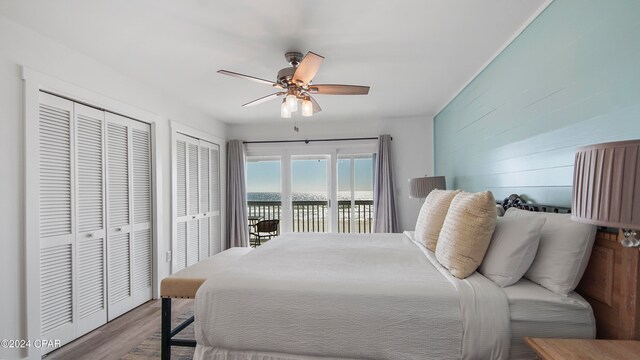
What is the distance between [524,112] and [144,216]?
150 inches

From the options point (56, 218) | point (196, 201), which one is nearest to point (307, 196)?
point (196, 201)

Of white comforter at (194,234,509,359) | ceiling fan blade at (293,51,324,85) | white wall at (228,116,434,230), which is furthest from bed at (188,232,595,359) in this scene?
white wall at (228,116,434,230)

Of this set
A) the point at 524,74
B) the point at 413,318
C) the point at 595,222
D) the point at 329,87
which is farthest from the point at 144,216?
the point at 524,74

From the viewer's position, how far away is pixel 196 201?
13.5ft

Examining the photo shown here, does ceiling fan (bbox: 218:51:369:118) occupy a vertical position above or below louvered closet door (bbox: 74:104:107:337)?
above

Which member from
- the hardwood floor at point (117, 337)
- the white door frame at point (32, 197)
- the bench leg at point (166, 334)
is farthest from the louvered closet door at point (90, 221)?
the bench leg at point (166, 334)

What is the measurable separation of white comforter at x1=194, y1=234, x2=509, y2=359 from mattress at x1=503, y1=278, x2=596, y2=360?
0.07m

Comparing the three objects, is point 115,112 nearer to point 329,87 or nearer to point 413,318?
point 329,87

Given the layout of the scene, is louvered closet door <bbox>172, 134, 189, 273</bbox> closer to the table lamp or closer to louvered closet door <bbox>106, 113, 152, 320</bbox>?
louvered closet door <bbox>106, 113, 152, 320</bbox>

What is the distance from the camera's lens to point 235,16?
6.03ft

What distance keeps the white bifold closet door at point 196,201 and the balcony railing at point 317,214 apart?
1107 millimetres

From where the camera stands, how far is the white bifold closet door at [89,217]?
2.16 m

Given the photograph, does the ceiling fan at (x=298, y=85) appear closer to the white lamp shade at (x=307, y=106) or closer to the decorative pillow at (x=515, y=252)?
the white lamp shade at (x=307, y=106)

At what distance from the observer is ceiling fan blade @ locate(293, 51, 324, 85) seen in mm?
1882
